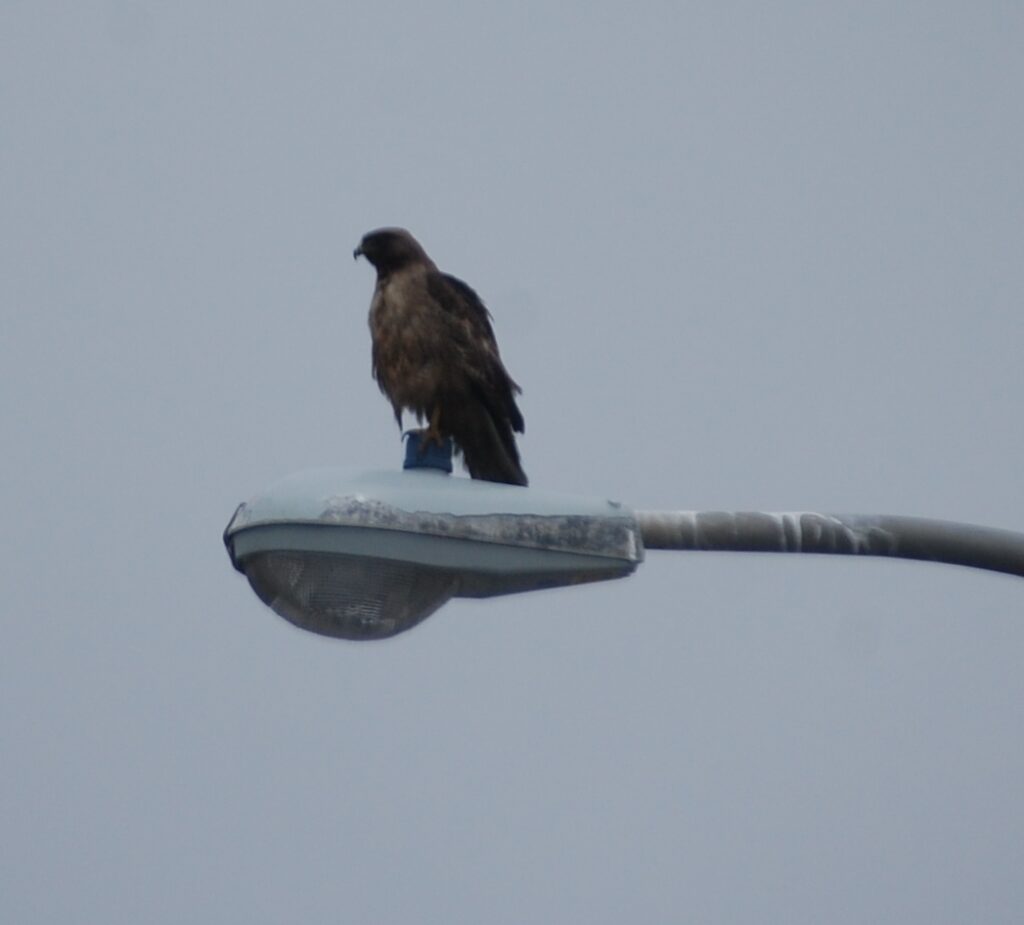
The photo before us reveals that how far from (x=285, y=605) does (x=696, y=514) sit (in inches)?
34.9

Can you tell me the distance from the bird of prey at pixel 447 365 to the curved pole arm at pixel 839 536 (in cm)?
269

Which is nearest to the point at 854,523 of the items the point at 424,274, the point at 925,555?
the point at 925,555

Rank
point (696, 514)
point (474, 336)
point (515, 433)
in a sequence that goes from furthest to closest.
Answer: point (474, 336)
point (515, 433)
point (696, 514)

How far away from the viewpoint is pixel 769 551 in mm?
3459

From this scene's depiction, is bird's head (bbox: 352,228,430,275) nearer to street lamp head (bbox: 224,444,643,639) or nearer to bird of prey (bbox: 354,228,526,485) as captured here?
bird of prey (bbox: 354,228,526,485)

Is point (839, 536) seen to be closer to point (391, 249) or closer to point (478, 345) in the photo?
point (478, 345)

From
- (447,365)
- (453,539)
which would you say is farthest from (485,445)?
(453,539)

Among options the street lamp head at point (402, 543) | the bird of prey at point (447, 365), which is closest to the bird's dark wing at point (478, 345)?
the bird of prey at point (447, 365)

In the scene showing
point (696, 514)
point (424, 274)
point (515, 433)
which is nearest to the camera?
point (696, 514)

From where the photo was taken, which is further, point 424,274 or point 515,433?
point 424,274

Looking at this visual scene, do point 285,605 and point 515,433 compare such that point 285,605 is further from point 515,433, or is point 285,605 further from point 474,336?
point 474,336

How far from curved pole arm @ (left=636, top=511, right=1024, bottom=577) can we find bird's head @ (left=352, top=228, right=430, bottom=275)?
4291 millimetres

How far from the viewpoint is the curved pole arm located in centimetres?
341

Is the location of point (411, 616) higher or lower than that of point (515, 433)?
lower
